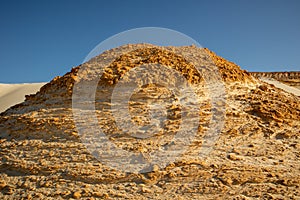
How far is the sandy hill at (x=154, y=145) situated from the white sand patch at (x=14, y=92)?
17571mm

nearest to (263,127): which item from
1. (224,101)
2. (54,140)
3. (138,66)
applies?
(224,101)

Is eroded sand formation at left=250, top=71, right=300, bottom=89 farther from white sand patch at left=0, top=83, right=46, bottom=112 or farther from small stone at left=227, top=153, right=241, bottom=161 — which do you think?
small stone at left=227, top=153, right=241, bottom=161

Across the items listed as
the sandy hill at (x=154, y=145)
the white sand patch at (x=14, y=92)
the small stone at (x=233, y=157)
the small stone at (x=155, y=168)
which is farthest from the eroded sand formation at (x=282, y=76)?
the small stone at (x=155, y=168)

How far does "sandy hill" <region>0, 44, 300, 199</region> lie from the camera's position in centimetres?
367

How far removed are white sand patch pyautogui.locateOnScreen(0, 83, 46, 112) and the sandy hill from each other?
57.6 ft

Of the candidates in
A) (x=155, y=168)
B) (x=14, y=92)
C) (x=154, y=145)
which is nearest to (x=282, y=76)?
(x=14, y=92)

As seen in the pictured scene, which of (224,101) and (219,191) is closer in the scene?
(219,191)

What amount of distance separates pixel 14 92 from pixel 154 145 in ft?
80.2

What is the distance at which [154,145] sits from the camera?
413 centimetres

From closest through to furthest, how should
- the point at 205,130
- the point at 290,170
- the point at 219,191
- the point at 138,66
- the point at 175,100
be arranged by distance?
the point at 219,191
the point at 290,170
the point at 205,130
the point at 175,100
the point at 138,66

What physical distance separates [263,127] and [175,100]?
1378 millimetres

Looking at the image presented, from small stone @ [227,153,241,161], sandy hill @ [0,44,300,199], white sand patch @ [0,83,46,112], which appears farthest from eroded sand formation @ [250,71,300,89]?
small stone @ [227,153,241,161]

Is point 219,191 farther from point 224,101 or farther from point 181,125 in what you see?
point 224,101

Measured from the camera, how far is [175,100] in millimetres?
4730
